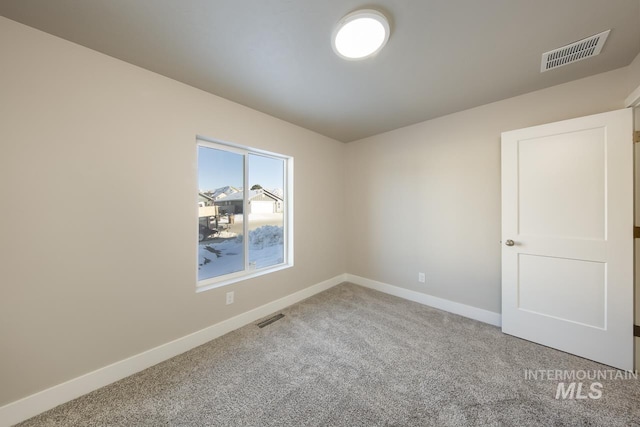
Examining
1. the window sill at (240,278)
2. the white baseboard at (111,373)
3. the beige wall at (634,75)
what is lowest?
the white baseboard at (111,373)

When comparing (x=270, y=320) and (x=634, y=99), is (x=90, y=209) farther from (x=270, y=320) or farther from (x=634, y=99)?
(x=634, y=99)

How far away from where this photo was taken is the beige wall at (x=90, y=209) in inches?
52.4

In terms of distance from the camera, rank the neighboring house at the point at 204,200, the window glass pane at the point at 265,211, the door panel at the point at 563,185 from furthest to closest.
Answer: the window glass pane at the point at 265,211 → the neighboring house at the point at 204,200 → the door panel at the point at 563,185

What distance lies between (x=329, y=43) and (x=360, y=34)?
21cm

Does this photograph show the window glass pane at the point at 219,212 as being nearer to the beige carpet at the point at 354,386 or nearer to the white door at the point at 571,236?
the beige carpet at the point at 354,386

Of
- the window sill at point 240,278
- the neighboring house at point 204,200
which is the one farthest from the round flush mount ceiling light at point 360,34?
the window sill at point 240,278

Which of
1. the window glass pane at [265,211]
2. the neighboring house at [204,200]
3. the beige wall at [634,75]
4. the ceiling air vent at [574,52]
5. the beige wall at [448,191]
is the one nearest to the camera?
the ceiling air vent at [574,52]

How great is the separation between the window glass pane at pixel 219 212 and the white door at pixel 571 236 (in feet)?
9.20

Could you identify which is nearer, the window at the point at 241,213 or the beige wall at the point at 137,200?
the beige wall at the point at 137,200

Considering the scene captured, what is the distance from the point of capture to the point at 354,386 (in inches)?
61.9

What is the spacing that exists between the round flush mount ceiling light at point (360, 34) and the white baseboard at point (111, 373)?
8.52 feet

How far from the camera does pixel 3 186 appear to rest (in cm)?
129

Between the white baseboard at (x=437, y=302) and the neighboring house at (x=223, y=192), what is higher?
the neighboring house at (x=223, y=192)

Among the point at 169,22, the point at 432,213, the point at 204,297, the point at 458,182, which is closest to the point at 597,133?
the point at 458,182
